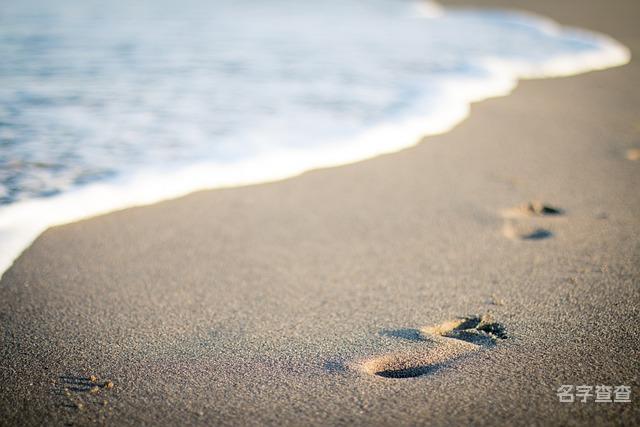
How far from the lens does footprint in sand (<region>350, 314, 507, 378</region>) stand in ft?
5.65

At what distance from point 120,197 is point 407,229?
160cm

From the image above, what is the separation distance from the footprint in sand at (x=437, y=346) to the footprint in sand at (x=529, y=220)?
78cm

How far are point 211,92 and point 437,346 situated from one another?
3803mm

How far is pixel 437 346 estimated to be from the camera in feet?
5.90

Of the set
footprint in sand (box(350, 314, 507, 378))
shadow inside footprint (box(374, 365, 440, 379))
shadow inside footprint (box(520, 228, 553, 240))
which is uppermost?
shadow inside footprint (box(520, 228, 553, 240))

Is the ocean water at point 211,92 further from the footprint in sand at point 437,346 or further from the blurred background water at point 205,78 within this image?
the footprint in sand at point 437,346

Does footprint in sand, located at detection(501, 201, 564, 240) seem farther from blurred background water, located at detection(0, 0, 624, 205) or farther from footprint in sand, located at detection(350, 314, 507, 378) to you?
blurred background water, located at detection(0, 0, 624, 205)

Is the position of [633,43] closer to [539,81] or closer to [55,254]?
[539,81]

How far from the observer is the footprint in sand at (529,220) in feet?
8.45

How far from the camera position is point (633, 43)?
855cm

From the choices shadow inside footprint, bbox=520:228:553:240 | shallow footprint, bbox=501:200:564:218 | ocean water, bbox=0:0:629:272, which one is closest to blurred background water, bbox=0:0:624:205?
ocean water, bbox=0:0:629:272

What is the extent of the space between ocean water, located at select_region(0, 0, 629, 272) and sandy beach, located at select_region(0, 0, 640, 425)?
0.30 meters

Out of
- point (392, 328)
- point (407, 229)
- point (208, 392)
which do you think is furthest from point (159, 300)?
point (407, 229)

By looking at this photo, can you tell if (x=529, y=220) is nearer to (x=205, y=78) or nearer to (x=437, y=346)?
(x=437, y=346)
